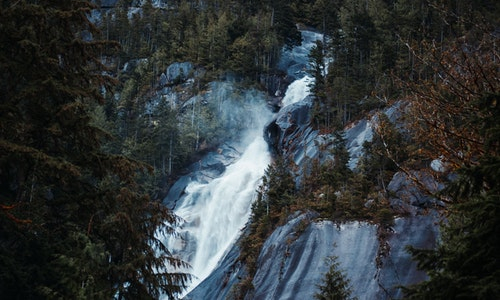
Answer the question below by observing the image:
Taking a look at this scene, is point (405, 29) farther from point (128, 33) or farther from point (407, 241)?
point (128, 33)

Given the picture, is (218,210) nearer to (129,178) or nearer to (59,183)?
(129,178)

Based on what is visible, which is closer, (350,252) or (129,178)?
(129,178)

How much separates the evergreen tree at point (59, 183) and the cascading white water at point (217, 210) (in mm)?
21286

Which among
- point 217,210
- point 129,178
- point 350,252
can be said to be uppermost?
point 129,178

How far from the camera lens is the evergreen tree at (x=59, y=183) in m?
9.60

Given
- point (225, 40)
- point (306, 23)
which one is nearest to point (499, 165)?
point (225, 40)

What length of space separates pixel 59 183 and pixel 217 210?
29.6m

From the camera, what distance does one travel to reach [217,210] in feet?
132

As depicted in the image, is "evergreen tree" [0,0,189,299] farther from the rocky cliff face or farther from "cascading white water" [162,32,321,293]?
"cascading white water" [162,32,321,293]

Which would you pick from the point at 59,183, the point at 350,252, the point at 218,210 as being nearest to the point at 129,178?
the point at 59,183

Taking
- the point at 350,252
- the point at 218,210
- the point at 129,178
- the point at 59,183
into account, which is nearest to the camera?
the point at 59,183

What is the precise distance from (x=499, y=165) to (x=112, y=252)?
868cm

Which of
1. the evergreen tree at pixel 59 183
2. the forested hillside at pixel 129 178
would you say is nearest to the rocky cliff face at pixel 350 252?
the forested hillside at pixel 129 178

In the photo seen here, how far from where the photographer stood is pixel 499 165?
5348 mm
